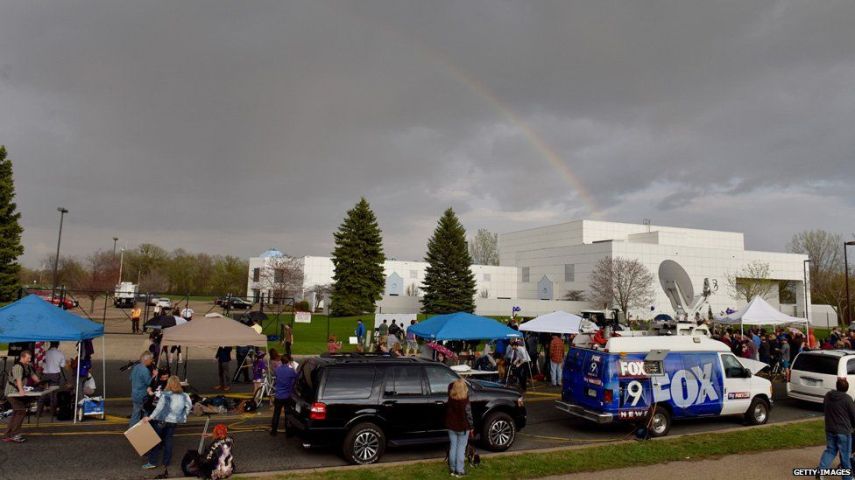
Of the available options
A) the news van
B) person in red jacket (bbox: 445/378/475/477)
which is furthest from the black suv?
the news van

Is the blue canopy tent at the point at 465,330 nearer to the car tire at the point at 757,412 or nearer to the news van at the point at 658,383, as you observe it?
the news van at the point at 658,383

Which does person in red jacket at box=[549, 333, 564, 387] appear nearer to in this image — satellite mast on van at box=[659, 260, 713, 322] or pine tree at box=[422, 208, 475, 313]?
satellite mast on van at box=[659, 260, 713, 322]

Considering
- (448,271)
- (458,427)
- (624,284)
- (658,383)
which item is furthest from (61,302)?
(624,284)

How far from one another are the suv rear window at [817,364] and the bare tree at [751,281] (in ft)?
205

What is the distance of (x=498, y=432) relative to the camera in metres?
10.5

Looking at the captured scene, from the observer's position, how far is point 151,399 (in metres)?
10.5

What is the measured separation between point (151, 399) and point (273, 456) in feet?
9.46

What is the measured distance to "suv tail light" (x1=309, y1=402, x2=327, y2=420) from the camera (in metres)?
9.05

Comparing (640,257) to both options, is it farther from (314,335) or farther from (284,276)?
(314,335)

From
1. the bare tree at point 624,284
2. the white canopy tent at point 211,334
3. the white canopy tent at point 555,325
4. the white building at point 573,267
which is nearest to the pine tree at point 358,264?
the white building at point 573,267

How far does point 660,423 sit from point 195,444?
32.9 ft

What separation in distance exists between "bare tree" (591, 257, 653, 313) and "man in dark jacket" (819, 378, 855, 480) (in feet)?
203

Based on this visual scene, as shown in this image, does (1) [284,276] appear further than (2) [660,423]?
Yes

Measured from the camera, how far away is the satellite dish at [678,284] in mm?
23750
